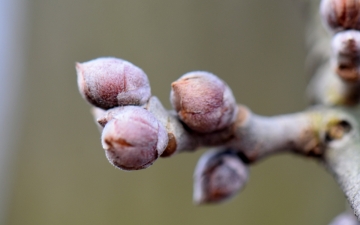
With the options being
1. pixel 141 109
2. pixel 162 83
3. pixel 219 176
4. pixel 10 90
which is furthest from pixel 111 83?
pixel 10 90

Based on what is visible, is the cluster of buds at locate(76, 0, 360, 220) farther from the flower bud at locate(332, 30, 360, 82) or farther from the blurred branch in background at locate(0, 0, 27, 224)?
the blurred branch in background at locate(0, 0, 27, 224)

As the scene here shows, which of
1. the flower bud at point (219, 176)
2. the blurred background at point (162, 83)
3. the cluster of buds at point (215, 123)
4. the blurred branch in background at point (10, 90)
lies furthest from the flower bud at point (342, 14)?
the blurred branch in background at point (10, 90)

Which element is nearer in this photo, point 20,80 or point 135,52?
point 135,52

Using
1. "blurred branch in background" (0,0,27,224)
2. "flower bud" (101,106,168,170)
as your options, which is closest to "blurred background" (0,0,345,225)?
"blurred branch in background" (0,0,27,224)

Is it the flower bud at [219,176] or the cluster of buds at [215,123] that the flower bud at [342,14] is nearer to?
the cluster of buds at [215,123]

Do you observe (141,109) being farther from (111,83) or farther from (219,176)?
(219,176)

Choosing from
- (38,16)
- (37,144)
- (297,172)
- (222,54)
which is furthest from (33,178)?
(297,172)

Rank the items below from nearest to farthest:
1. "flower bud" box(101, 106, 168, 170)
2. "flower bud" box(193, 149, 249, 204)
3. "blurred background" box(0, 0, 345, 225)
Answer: "flower bud" box(101, 106, 168, 170)
"flower bud" box(193, 149, 249, 204)
"blurred background" box(0, 0, 345, 225)

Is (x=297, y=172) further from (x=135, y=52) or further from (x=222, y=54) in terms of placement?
(x=135, y=52)
